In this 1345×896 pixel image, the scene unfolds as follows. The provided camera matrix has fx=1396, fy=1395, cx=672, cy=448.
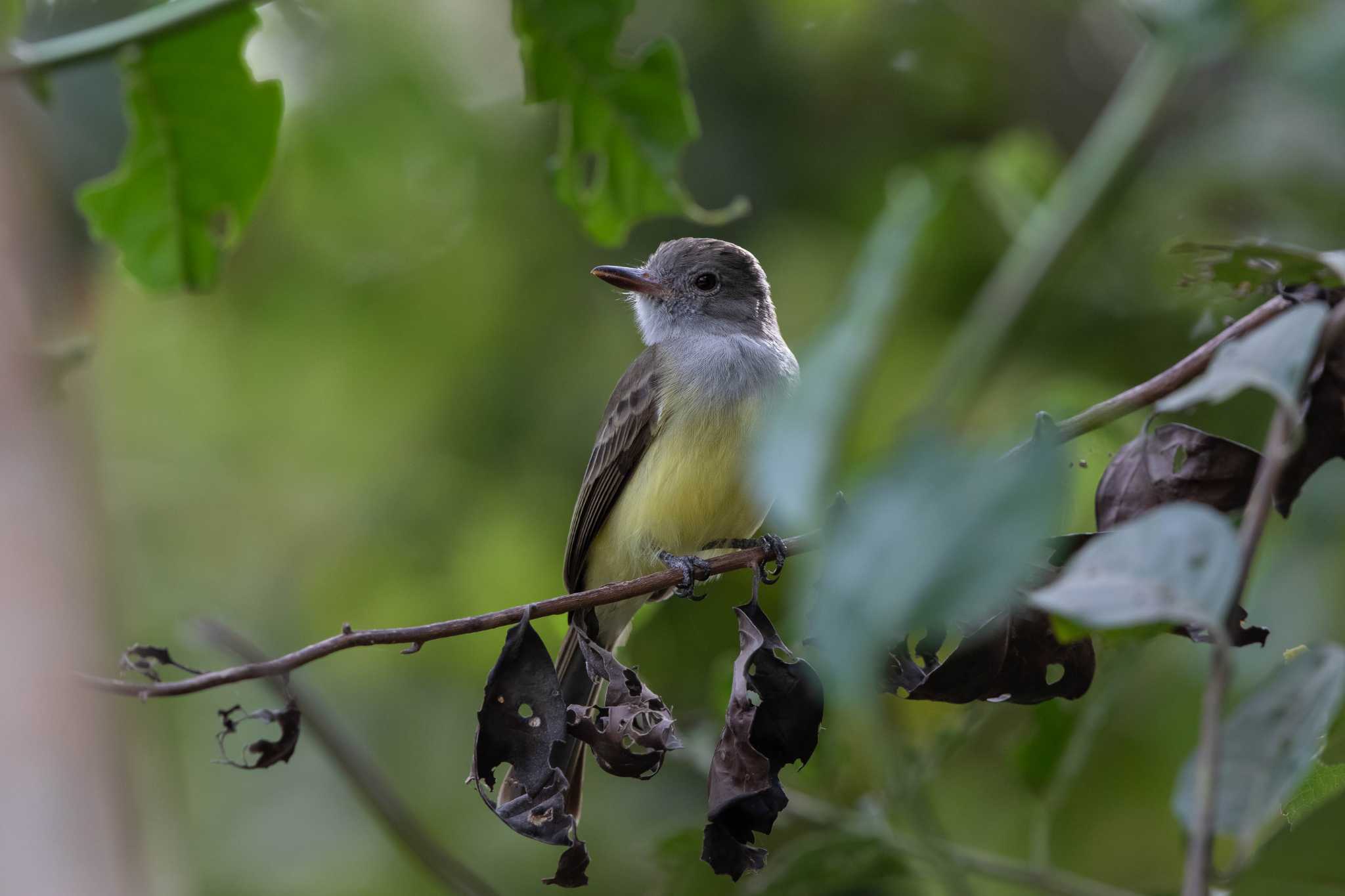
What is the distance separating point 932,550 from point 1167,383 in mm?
995

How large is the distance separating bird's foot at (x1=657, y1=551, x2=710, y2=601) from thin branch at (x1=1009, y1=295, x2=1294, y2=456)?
1012 millimetres

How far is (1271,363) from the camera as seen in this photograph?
1511 mm

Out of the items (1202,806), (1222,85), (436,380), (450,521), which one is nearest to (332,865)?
(450,521)

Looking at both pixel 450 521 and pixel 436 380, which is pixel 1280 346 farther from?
pixel 436 380

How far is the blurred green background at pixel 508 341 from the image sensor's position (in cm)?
487

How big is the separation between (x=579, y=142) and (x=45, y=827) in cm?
230

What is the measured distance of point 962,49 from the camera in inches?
244

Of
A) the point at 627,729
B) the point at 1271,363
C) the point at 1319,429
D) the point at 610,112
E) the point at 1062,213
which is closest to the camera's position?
the point at 1271,363

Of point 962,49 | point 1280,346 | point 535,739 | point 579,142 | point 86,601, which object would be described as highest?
point 962,49

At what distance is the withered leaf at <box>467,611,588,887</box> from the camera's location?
7.88 feet

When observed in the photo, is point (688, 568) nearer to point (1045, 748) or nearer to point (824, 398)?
point (1045, 748)

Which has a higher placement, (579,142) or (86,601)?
(579,142)

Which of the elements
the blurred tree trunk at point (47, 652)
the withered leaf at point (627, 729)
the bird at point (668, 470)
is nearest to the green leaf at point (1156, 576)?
the withered leaf at point (627, 729)

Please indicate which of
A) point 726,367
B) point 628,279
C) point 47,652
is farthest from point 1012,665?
point 628,279
